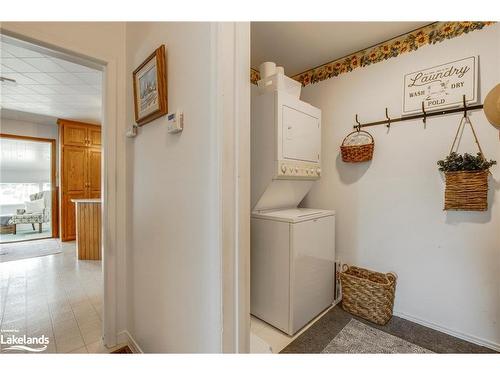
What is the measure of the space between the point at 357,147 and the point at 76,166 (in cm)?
520

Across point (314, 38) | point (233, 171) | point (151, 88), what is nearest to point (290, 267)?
point (233, 171)

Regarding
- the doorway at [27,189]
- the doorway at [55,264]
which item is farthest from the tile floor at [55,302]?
the doorway at [27,189]

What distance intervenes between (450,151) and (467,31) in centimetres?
85

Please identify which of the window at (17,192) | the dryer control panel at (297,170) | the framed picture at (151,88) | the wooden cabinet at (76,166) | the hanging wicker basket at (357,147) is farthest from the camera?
the window at (17,192)

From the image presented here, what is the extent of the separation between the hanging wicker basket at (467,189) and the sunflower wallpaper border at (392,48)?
649 millimetres

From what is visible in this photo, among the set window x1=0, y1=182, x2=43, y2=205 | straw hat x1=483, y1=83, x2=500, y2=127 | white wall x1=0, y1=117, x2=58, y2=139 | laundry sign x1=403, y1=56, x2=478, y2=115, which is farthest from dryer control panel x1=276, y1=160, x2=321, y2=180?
window x1=0, y1=182, x2=43, y2=205

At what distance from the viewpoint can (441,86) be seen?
5.62 feet

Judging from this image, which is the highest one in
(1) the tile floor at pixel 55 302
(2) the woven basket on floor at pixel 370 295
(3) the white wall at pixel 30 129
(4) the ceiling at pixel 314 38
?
(4) the ceiling at pixel 314 38

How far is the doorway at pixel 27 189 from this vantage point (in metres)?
4.84

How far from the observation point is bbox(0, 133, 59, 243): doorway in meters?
4.84

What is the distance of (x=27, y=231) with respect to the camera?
5406mm

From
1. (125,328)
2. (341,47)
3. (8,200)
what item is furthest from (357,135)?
(8,200)

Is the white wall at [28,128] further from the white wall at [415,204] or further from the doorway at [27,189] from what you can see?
the white wall at [415,204]

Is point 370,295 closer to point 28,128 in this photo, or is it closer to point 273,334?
point 273,334
